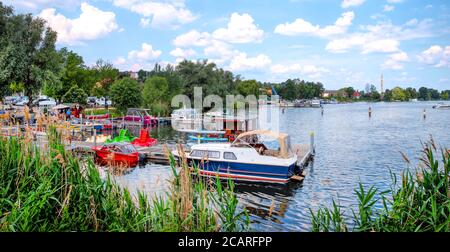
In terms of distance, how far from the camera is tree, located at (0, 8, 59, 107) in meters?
40.3

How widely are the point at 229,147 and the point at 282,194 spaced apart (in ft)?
14.1

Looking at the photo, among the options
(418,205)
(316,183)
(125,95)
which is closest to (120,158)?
(316,183)

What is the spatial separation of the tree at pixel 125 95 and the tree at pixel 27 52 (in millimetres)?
16674

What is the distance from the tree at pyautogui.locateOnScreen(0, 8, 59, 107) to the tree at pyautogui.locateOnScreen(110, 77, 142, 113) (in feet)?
54.7

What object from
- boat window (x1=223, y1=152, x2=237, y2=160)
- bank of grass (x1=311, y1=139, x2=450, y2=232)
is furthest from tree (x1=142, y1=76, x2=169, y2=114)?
bank of grass (x1=311, y1=139, x2=450, y2=232)

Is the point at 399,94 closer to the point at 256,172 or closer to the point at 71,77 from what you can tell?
the point at 71,77

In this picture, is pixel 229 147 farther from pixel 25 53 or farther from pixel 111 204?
pixel 25 53

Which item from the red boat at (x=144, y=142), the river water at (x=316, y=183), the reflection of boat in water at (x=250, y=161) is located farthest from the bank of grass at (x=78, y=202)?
the red boat at (x=144, y=142)

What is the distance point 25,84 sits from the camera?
44.8m

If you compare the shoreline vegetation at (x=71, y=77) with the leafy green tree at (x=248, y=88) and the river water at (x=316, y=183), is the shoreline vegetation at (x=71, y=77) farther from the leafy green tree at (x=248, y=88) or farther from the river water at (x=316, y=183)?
the river water at (x=316, y=183)

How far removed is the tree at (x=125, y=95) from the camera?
210 feet

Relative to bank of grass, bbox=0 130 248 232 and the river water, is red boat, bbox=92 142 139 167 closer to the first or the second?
the river water

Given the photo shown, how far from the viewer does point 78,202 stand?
28.2 ft
